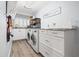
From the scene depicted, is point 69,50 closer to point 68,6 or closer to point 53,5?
point 68,6

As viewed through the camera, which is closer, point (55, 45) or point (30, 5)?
point (55, 45)

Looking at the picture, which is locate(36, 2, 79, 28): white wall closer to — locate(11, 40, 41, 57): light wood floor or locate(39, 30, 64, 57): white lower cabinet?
locate(39, 30, 64, 57): white lower cabinet

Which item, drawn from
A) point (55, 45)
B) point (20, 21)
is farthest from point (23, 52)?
point (20, 21)

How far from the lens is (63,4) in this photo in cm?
282

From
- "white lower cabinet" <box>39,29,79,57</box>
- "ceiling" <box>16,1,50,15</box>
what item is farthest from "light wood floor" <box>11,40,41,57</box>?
"ceiling" <box>16,1,50,15</box>

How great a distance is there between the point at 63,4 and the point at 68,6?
22 cm

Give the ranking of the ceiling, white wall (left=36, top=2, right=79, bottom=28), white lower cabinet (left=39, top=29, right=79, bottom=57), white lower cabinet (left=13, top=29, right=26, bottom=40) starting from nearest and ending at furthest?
white lower cabinet (left=39, top=29, right=79, bottom=57)
white wall (left=36, top=2, right=79, bottom=28)
the ceiling
white lower cabinet (left=13, top=29, right=26, bottom=40)

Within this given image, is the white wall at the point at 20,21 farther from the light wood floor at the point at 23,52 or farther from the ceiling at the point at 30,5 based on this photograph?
the light wood floor at the point at 23,52

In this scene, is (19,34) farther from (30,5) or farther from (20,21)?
(30,5)

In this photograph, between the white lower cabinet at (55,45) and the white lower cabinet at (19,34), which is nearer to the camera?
the white lower cabinet at (55,45)

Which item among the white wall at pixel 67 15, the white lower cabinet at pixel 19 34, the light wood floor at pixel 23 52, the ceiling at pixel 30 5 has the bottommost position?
the light wood floor at pixel 23 52

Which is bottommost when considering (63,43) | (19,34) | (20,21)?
(19,34)

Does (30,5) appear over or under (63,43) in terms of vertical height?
over

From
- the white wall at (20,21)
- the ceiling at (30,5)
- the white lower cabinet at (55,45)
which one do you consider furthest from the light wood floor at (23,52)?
the white wall at (20,21)
